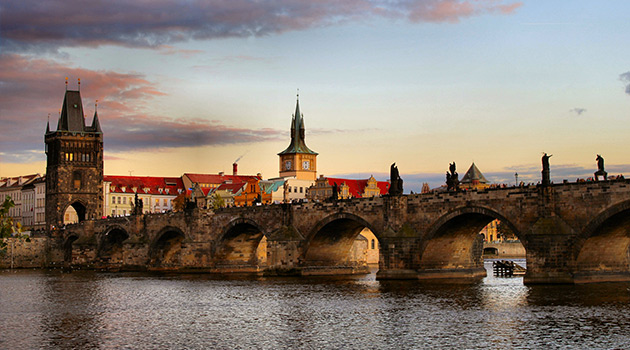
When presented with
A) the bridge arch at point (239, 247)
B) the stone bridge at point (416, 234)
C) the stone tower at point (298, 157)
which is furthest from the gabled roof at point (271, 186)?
the bridge arch at point (239, 247)

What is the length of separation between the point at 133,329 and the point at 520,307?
18573 millimetres

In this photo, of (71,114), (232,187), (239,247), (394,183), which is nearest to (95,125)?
(71,114)

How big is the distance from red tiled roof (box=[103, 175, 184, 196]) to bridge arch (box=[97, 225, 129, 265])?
49958mm

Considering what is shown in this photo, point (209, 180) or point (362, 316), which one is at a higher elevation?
point (209, 180)

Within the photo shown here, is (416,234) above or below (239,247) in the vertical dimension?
above

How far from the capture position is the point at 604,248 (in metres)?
47.7

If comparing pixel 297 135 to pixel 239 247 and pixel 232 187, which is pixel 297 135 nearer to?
pixel 232 187

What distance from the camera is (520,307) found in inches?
1574

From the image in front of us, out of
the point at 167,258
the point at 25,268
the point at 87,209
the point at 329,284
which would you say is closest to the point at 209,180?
the point at 87,209

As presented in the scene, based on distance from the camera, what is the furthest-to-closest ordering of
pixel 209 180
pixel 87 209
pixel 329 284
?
pixel 209 180
pixel 87 209
pixel 329 284

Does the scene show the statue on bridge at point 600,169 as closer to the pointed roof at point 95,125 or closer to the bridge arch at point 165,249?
the bridge arch at point 165,249

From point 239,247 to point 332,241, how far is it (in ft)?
50.5

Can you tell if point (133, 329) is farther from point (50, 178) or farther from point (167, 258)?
point (50, 178)

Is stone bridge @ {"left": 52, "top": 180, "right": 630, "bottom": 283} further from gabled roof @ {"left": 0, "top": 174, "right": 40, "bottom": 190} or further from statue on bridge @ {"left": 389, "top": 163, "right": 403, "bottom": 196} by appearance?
gabled roof @ {"left": 0, "top": 174, "right": 40, "bottom": 190}
